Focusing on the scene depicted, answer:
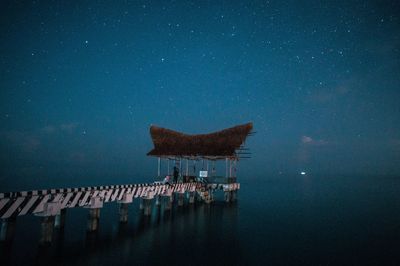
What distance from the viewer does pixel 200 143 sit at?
29.2m

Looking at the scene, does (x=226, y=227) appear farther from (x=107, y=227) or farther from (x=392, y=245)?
(x=392, y=245)

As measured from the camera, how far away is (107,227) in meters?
17.2

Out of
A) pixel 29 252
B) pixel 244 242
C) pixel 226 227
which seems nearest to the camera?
pixel 29 252

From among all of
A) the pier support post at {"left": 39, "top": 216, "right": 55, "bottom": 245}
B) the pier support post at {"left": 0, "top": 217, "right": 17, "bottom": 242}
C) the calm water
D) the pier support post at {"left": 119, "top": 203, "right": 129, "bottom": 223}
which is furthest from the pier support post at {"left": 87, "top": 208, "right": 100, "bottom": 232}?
the pier support post at {"left": 0, "top": 217, "right": 17, "bottom": 242}

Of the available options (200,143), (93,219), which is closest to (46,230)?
(93,219)

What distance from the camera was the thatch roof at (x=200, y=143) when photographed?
27.9 m

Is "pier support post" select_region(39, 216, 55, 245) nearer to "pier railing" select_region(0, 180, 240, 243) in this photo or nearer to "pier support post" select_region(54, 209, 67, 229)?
"pier railing" select_region(0, 180, 240, 243)

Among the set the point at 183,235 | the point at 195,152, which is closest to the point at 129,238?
the point at 183,235

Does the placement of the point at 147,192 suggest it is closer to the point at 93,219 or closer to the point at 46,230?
the point at 93,219

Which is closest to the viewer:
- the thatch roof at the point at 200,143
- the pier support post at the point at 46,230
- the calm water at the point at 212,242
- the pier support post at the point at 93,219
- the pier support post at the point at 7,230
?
the pier support post at the point at 7,230

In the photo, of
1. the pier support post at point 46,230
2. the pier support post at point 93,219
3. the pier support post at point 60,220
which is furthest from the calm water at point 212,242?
the pier support post at point 60,220

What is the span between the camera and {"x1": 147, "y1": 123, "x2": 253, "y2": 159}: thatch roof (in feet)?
91.5

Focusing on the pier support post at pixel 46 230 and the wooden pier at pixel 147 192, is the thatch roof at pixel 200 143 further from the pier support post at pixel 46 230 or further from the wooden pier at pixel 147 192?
the pier support post at pixel 46 230

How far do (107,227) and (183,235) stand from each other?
15.6 ft
